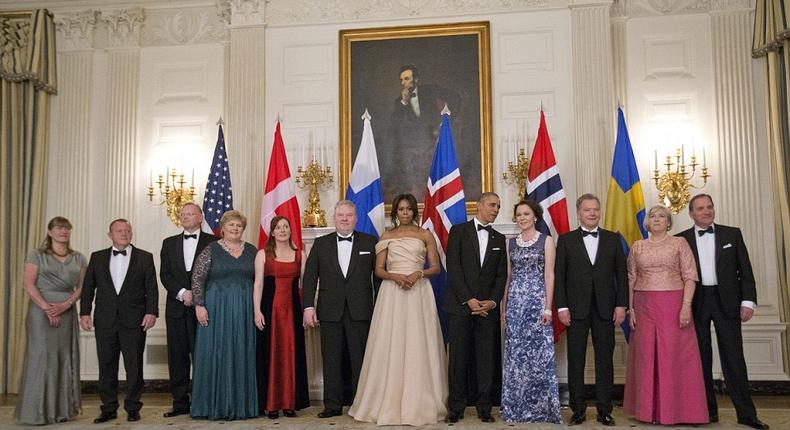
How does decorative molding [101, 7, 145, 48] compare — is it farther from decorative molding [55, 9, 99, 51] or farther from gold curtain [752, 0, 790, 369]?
gold curtain [752, 0, 790, 369]

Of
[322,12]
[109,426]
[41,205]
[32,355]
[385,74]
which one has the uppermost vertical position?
[322,12]

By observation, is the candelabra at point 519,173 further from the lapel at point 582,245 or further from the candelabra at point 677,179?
the lapel at point 582,245

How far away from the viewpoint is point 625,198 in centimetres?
661

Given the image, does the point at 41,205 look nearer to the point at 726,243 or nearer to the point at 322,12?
the point at 322,12

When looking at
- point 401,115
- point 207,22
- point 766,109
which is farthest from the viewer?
point 207,22

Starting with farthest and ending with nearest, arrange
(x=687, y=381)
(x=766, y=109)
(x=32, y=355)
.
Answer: (x=766, y=109), (x=32, y=355), (x=687, y=381)

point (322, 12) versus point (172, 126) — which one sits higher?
point (322, 12)

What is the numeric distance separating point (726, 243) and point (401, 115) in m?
3.46

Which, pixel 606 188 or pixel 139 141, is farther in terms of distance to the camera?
pixel 139 141

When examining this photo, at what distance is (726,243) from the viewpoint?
5.14m

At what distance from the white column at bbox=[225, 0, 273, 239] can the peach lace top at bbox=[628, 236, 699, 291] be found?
154 inches

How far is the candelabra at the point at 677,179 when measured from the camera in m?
6.99

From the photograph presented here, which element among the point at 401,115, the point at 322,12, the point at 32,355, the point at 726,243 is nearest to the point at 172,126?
the point at 322,12

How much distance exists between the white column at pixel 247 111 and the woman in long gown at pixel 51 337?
2.18m
